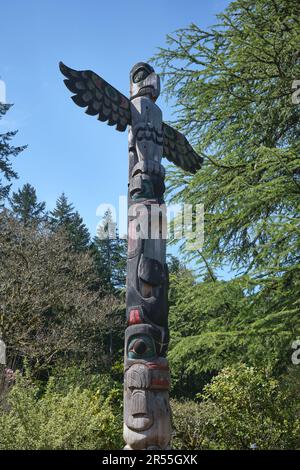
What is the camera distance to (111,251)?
116 feet

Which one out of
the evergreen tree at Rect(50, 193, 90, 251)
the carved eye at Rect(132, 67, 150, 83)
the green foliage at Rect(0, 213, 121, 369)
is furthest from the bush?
the evergreen tree at Rect(50, 193, 90, 251)

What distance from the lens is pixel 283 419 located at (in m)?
9.48

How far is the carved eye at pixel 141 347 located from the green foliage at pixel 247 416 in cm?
473

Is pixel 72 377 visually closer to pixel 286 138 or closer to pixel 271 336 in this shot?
pixel 271 336

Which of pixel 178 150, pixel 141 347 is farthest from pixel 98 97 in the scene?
pixel 141 347

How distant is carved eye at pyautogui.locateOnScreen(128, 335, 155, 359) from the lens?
5266mm

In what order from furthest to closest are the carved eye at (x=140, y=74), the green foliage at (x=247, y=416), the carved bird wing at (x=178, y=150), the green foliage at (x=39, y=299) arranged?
the green foliage at (x=39, y=299)
the green foliage at (x=247, y=416)
the carved bird wing at (x=178, y=150)
the carved eye at (x=140, y=74)

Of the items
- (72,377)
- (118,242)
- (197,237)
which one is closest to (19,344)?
(72,377)

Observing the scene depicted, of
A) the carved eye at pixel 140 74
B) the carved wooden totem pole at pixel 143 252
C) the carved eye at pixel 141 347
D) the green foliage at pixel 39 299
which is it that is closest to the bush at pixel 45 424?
the carved wooden totem pole at pixel 143 252

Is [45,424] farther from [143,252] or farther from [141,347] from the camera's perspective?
[143,252]

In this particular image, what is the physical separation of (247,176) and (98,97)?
4350mm

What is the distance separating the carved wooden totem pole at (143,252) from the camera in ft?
16.5

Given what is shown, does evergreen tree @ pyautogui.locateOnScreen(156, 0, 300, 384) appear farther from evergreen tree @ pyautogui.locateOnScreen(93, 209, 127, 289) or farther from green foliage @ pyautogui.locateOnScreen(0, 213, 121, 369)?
evergreen tree @ pyautogui.locateOnScreen(93, 209, 127, 289)

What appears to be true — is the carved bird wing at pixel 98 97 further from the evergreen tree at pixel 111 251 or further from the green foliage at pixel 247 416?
the evergreen tree at pixel 111 251
